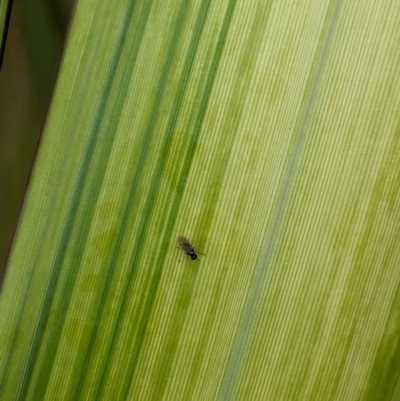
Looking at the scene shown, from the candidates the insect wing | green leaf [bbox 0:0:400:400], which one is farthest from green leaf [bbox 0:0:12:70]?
the insect wing

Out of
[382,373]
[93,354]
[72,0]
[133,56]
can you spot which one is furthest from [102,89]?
[382,373]

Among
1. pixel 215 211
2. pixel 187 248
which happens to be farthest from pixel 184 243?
pixel 215 211

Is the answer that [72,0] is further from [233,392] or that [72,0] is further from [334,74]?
[233,392]

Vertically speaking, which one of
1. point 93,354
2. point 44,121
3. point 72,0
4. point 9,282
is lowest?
point 93,354

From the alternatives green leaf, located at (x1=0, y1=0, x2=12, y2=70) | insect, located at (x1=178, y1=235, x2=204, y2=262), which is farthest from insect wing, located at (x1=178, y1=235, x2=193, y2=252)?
green leaf, located at (x1=0, y1=0, x2=12, y2=70)

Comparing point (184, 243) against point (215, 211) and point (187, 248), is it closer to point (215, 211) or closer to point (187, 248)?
point (187, 248)

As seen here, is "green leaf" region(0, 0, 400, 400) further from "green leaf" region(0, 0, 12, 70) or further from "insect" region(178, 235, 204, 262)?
"green leaf" region(0, 0, 12, 70)

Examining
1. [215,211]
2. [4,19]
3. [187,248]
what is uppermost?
[4,19]

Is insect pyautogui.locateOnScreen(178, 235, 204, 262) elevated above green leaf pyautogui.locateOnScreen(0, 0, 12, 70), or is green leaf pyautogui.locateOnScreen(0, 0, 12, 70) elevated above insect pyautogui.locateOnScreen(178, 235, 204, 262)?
green leaf pyautogui.locateOnScreen(0, 0, 12, 70)
